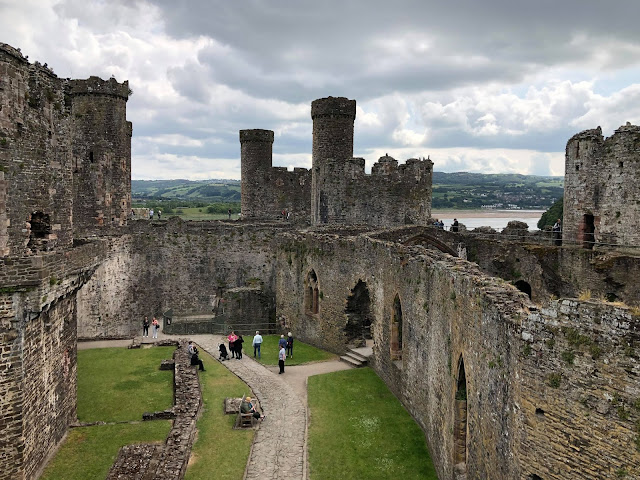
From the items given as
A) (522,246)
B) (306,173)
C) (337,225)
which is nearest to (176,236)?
(337,225)

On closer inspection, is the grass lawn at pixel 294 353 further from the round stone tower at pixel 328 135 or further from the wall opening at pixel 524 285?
the round stone tower at pixel 328 135

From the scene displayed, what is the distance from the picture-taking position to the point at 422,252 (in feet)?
55.1

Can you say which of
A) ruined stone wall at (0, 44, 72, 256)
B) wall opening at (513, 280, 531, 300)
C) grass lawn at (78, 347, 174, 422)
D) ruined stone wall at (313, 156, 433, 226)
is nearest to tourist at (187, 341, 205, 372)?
grass lawn at (78, 347, 174, 422)

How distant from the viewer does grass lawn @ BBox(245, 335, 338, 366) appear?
22.8 m

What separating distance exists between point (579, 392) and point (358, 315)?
16.0 metres

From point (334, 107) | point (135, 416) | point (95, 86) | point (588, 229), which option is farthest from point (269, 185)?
point (135, 416)

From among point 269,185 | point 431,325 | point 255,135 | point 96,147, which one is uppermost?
point 255,135

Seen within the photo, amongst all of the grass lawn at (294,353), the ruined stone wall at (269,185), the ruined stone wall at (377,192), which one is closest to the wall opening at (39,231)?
the grass lawn at (294,353)

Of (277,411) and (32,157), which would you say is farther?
(277,411)

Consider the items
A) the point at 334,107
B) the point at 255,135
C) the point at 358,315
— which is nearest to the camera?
the point at 358,315

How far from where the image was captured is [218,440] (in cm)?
1519

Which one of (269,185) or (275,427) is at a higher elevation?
(269,185)

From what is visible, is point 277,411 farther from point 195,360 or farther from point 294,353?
point 294,353

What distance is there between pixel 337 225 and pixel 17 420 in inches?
785
